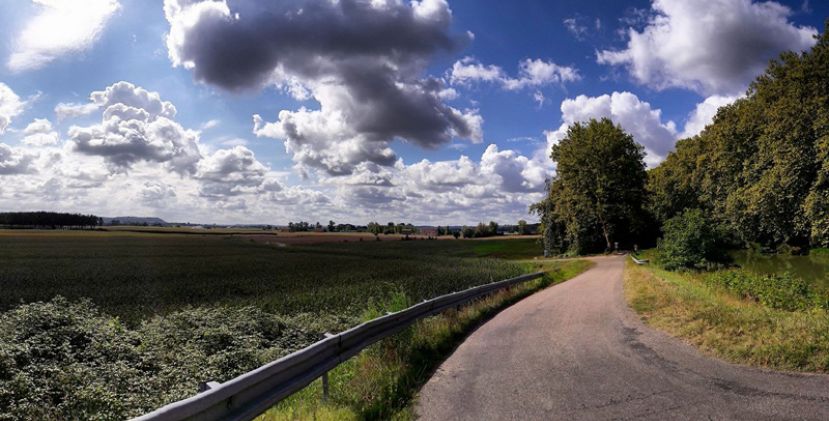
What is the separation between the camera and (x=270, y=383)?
518 centimetres

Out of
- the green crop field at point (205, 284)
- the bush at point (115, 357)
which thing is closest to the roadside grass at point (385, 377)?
the bush at point (115, 357)

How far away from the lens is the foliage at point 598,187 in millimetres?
53844

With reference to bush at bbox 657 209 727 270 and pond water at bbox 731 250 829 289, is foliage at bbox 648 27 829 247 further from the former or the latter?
bush at bbox 657 209 727 270

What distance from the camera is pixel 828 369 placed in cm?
639

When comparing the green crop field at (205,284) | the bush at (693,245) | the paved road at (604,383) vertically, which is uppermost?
the bush at (693,245)

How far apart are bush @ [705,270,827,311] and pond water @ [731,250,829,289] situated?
11772 millimetres

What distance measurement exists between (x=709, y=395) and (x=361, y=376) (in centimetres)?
459

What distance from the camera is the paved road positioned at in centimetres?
538

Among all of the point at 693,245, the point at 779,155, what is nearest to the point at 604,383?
the point at 693,245

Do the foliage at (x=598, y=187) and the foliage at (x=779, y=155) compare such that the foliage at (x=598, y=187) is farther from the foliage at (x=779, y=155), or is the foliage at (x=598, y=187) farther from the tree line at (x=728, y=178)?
the foliage at (x=779, y=155)

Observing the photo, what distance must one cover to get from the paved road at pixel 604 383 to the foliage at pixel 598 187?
46.4m

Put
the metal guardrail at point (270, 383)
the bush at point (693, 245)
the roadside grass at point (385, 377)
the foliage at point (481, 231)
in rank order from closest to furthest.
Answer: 1. the metal guardrail at point (270, 383)
2. the roadside grass at point (385, 377)
3. the bush at point (693, 245)
4. the foliage at point (481, 231)

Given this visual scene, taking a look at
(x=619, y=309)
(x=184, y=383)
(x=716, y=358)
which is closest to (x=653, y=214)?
(x=619, y=309)

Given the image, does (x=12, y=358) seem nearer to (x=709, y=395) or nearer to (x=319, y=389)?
(x=319, y=389)
